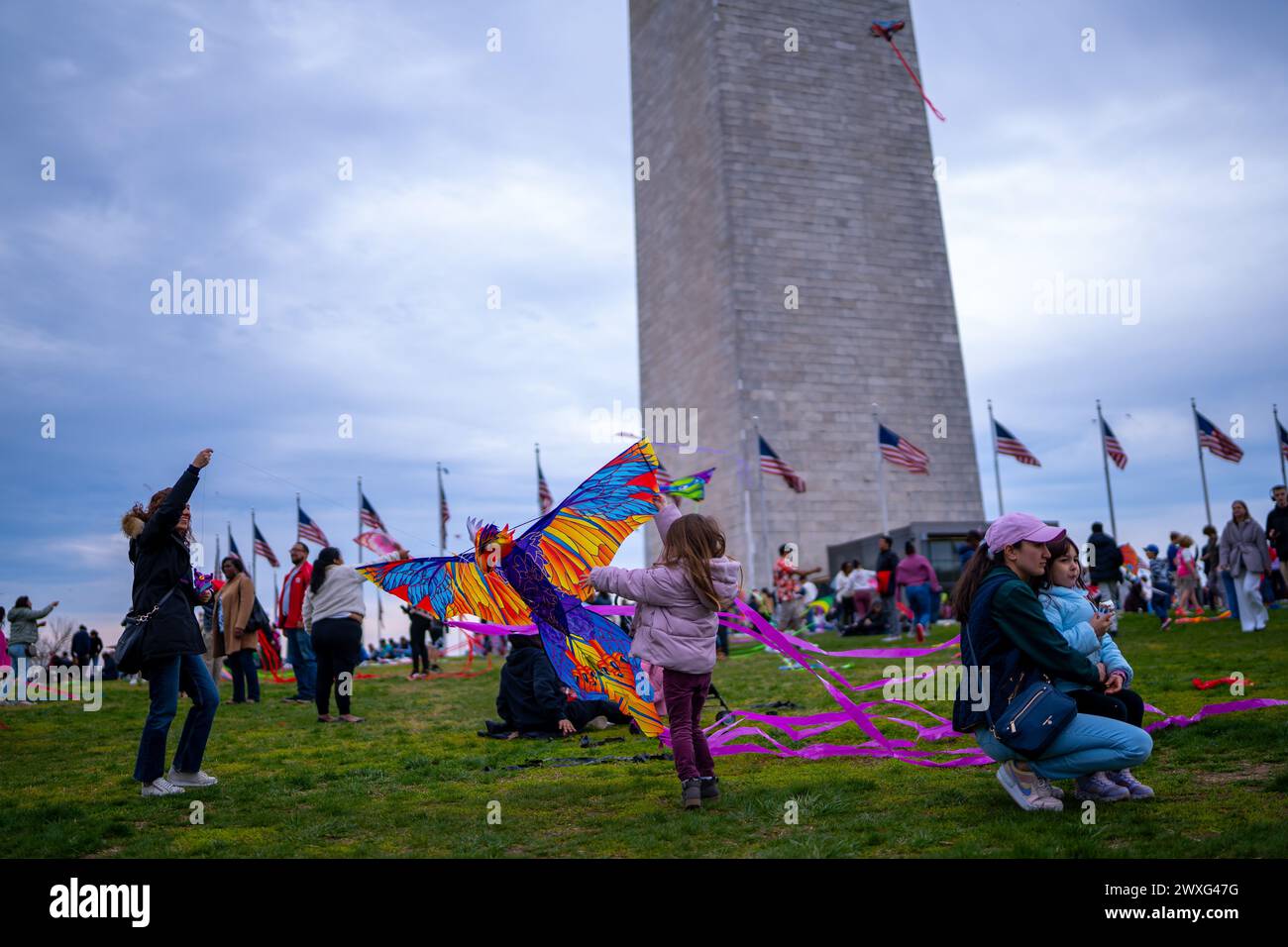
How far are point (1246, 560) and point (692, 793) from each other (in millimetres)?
13063

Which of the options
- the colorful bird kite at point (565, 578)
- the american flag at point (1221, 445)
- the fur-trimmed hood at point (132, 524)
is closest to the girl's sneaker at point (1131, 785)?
the colorful bird kite at point (565, 578)

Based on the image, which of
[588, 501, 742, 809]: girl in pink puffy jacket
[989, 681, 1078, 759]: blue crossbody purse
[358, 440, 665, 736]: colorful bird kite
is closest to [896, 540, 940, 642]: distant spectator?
[358, 440, 665, 736]: colorful bird kite

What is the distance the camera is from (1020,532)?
6.27m

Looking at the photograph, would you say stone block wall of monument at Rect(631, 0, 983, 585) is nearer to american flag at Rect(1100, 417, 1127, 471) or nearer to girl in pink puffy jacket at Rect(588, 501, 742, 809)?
american flag at Rect(1100, 417, 1127, 471)

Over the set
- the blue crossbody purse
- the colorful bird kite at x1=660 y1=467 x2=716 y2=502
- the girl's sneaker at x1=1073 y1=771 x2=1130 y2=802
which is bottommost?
the girl's sneaker at x1=1073 y1=771 x2=1130 y2=802

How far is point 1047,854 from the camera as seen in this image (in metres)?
5.11

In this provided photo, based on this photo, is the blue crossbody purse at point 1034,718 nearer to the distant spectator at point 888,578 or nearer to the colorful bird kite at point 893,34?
the distant spectator at point 888,578

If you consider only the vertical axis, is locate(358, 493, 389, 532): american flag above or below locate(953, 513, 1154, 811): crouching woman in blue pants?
above

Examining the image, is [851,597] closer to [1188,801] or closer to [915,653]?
[915,653]

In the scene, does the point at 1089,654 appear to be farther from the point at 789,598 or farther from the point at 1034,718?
the point at 789,598

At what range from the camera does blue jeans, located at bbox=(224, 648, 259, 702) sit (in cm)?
1630

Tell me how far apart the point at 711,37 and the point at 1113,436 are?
21.8 m

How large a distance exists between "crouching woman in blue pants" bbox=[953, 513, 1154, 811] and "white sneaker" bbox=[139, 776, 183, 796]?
5459mm
